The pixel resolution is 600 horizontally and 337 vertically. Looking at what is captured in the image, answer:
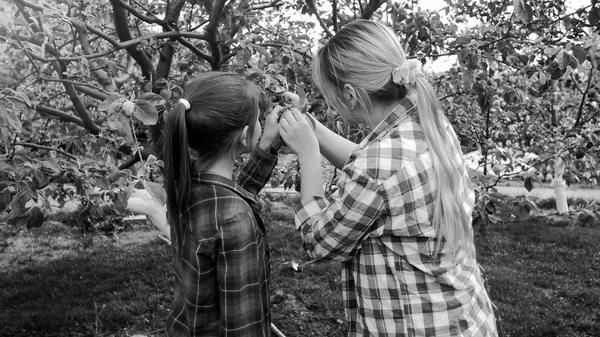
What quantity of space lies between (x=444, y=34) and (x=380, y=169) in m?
1.77

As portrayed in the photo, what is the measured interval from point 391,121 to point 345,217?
28 cm

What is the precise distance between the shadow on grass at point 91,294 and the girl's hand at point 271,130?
2.59 m

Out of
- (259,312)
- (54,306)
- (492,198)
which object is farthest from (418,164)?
(54,306)

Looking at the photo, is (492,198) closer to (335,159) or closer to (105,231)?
(335,159)

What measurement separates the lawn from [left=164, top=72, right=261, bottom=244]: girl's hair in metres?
1.60

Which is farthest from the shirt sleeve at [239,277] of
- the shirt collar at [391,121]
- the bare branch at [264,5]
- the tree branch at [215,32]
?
the bare branch at [264,5]

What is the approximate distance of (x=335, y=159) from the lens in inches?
65.3

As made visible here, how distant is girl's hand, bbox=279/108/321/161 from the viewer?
141 cm

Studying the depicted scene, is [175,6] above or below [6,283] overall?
above

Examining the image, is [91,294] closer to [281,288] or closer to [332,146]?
[281,288]

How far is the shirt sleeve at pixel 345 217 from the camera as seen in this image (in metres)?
1.27

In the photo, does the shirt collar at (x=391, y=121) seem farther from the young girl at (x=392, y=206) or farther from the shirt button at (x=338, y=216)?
the shirt button at (x=338, y=216)

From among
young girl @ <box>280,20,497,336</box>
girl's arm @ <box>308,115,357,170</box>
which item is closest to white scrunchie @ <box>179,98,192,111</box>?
young girl @ <box>280,20,497,336</box>

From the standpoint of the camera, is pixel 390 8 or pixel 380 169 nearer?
pixel 380 169
